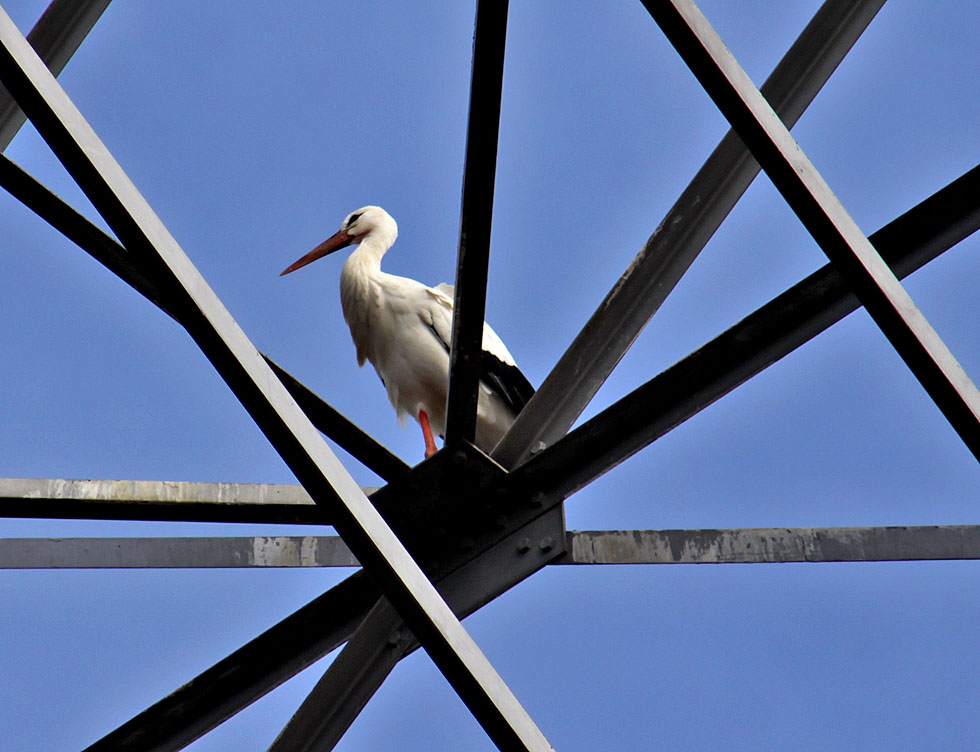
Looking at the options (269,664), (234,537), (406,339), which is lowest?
(269,664)

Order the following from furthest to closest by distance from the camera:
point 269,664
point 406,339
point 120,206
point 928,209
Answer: point 406,339 → point 269,664 → point 928,209 → point 120,206

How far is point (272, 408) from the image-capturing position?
82.6 inches

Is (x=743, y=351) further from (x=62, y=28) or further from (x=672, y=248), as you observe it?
(x=62, y=28)

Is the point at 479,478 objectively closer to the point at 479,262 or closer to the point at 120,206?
the point at 479,262

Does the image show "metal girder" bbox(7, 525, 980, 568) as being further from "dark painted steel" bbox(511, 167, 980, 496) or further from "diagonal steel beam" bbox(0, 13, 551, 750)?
"diagonal steel beam" bbox(0, 13, 551, 750)

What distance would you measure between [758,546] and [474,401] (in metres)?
0.79

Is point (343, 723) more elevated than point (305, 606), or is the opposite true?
point (305, 606)

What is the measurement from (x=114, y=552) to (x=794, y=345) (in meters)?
1.78

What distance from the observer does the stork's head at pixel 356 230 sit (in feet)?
25.0

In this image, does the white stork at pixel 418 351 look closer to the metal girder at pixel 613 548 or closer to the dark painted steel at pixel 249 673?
the metal girder at pixel 613 548


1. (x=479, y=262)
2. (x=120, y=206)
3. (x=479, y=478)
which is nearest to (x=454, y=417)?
(x=479, y=478)

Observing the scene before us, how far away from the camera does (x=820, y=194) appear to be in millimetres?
2178

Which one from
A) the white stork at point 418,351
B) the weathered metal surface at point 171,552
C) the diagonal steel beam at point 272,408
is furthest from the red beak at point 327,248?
the diagonal steel beam at point 272,408

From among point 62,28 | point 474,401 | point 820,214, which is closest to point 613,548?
point 474,401
